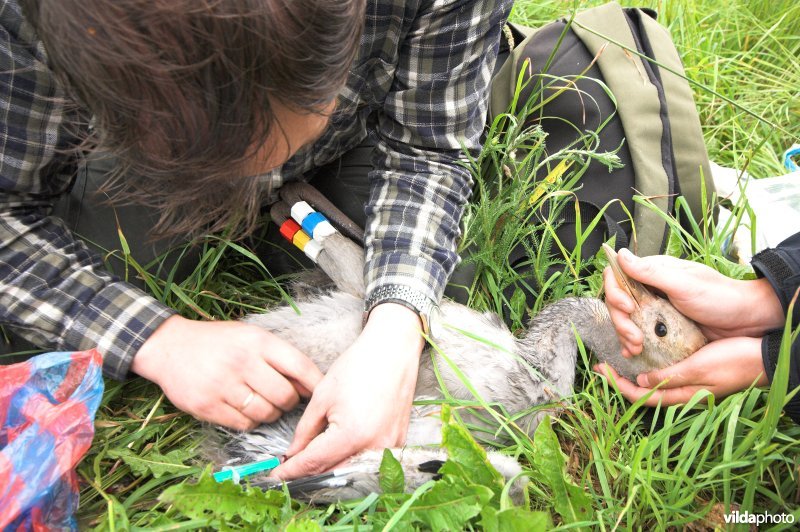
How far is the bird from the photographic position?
62.9 inches

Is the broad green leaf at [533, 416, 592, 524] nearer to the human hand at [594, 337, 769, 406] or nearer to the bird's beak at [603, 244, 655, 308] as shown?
the human hand at [594, 337, 769, 406]

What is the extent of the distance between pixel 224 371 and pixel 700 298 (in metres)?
1.23

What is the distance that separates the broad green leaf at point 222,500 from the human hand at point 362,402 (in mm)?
108

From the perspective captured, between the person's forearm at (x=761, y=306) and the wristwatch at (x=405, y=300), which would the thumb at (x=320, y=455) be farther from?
the person's forearm at (x=761, y=306)

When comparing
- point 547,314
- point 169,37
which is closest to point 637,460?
point 547,314

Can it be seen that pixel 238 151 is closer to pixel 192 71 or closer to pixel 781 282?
pixel 192 71

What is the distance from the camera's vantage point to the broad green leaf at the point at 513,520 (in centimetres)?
120

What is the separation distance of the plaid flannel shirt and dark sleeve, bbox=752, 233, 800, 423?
794 millimetres

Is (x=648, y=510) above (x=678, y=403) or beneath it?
beneath

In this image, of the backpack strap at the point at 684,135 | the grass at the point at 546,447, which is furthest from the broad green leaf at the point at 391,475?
the backpack strap at the point at 684,135

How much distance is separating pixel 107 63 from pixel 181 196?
27cm

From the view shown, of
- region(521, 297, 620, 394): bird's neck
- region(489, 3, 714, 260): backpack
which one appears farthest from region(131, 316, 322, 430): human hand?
region(489, 3, 714, 260): backpack

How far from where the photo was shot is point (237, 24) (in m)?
0.88

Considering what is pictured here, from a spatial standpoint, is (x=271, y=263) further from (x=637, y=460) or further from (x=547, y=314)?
(x=637, y=460)
